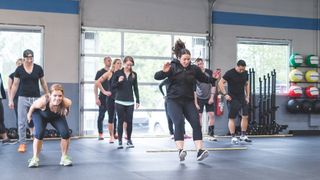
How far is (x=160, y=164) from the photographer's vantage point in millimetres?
5520

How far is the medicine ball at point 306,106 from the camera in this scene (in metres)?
11.3

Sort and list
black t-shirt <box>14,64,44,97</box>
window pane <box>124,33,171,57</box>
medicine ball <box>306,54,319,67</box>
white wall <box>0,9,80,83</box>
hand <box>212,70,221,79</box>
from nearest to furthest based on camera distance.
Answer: black t-shirt <box>14,64,44,97</box>
white wall <box>0,9,80,83</box>
hand <box>212,70,221,79</box>
window pane <box>124,33,171,57</box>
medicine ball <box>306,54,319,67</box>

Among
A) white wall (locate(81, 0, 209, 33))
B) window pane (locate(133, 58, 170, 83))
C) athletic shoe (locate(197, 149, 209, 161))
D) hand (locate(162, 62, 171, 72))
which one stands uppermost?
white wall (locate(81, 0, 209, 33))

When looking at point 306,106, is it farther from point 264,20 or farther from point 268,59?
point 264,20

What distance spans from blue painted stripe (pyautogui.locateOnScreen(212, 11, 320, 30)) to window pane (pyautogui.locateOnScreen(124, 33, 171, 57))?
128 centimetres

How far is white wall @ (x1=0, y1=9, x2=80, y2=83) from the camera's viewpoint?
971cm

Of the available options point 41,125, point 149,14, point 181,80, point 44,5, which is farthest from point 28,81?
point 149,14

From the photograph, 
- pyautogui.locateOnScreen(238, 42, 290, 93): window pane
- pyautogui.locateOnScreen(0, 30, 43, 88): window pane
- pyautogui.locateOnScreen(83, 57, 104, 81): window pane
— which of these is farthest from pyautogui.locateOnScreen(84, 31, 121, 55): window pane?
pyautogui.locateOnScreen(238, 42, 290, 93): window pane

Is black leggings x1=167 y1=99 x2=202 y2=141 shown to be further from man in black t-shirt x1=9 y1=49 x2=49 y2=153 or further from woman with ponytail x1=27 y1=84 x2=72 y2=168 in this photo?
man in black t-shirt x1=9 y1=49 x2=49 y2=153

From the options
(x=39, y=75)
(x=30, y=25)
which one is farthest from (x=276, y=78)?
(x=39, y=75)

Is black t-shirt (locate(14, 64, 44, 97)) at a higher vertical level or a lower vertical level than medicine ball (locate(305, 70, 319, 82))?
lower

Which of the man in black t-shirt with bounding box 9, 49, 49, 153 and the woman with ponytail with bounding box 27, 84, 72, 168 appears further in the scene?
the man in black t-shirt with bounding box 9, 49, 49, 153

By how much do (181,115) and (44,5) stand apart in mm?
5259

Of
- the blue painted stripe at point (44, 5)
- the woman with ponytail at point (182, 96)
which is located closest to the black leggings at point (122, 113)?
the woman with ponytail at point (182, 96)
